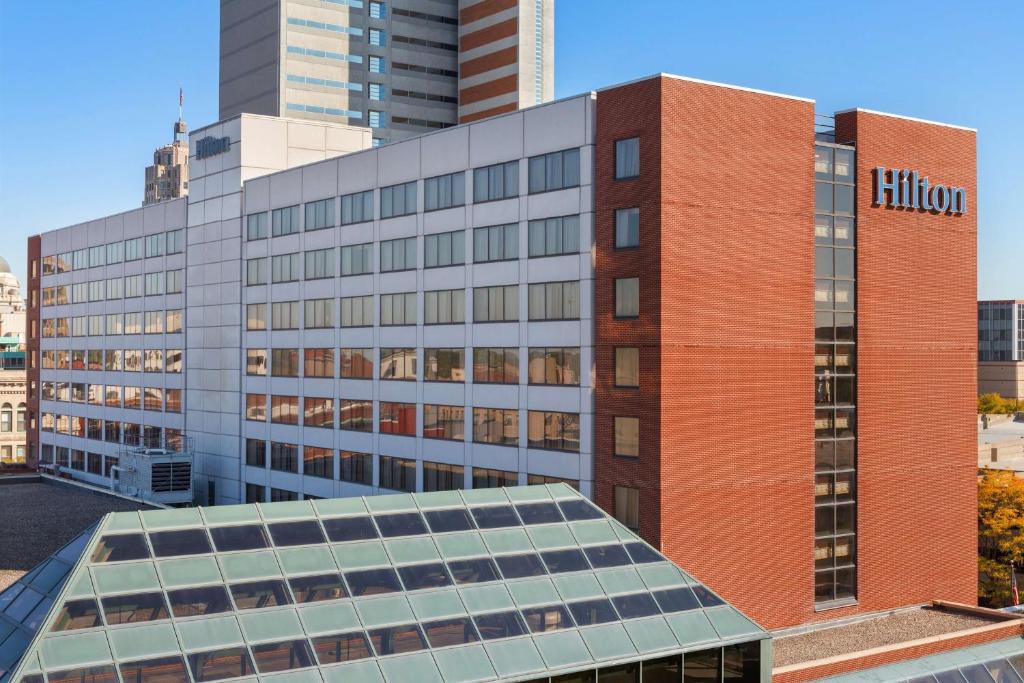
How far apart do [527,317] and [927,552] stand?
896 inches

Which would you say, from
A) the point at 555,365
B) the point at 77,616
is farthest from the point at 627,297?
the point at 77,616

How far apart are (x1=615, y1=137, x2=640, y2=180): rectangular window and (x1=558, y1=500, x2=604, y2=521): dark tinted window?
17.9 metres

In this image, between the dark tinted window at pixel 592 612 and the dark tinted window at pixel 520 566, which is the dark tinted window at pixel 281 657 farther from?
the dark tinted window at pixel 592 612

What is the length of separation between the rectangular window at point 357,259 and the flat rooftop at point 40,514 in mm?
19654

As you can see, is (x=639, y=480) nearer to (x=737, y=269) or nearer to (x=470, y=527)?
(x=737, y=269)

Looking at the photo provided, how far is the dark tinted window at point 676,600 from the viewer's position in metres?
29.1

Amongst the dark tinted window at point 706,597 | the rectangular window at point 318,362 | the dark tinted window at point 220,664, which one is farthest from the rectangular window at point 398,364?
the dark tinted window at point 220,664

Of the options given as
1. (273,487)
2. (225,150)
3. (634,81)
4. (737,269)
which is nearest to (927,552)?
(737,269)

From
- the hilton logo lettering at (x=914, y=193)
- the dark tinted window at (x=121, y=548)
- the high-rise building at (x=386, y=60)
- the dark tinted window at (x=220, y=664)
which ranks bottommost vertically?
the dark tinted window at (x=220, y=664)

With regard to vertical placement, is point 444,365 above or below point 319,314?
below

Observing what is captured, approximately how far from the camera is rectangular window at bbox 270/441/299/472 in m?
65.5

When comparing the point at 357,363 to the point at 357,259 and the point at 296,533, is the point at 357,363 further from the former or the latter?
the point at 296,533

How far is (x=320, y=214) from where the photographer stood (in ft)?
209

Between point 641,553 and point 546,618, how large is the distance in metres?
4.88
